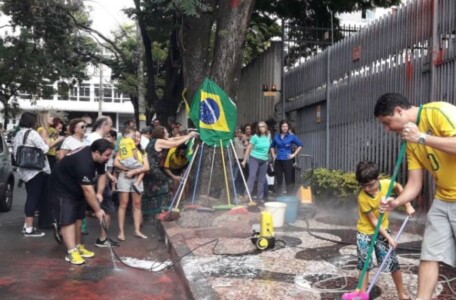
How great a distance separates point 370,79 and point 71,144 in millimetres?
5492

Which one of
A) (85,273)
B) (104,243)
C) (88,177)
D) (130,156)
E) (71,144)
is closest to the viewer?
(85,273)

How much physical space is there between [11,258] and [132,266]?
1.68 metres

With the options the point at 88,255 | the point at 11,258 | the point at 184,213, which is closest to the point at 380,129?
the point at 184,213

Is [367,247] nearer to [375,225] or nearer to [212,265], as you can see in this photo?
[375,225]

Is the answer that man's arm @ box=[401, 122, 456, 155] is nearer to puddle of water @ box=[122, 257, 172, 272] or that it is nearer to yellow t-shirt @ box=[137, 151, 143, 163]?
puddle of water @ box=[122, 257, 172, 272]

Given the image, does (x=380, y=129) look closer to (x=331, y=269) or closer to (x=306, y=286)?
(x=331, y=269)

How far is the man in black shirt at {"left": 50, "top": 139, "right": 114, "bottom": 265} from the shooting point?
6.13 m

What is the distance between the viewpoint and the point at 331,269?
5578 mm

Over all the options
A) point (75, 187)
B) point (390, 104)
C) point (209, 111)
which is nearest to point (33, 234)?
point (75, 187)

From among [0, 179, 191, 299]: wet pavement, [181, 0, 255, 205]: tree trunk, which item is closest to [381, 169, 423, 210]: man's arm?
[0, 179, 191, 299]: wet pavement

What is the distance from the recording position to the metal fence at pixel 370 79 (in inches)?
299

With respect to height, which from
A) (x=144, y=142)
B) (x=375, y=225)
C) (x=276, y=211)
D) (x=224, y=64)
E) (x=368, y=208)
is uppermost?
(x=224, y=64)

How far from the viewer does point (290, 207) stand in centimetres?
827

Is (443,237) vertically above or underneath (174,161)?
underneath
